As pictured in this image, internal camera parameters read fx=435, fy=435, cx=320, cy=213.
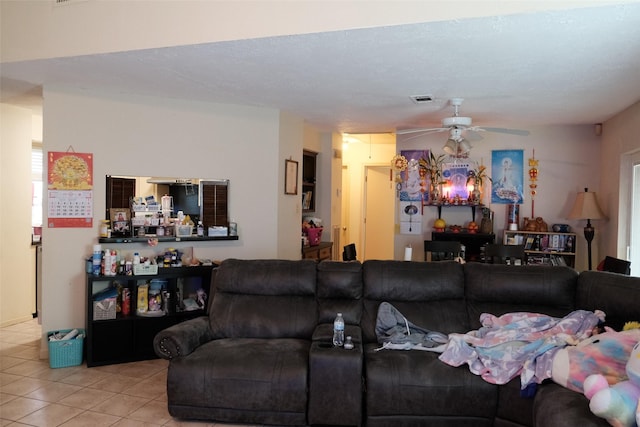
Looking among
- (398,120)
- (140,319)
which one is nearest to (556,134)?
(398,120)

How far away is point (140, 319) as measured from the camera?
153 inches

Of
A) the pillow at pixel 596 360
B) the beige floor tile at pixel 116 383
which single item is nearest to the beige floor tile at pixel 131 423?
the beige floor tile at pixel 116 383

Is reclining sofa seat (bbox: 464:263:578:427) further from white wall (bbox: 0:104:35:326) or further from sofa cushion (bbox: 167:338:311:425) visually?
white wall (bbox: 0:104:35:326)

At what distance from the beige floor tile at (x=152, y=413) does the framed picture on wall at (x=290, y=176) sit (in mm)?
2560

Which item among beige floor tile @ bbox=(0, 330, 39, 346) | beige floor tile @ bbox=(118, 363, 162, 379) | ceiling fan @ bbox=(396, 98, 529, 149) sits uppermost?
ceiling fan @ bbox=(396, 98, 529, 149)

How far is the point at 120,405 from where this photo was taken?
304 cm

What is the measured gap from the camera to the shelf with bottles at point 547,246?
5.11 meters

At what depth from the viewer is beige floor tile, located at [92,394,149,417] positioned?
2949mm

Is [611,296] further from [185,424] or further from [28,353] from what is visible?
[28,353]

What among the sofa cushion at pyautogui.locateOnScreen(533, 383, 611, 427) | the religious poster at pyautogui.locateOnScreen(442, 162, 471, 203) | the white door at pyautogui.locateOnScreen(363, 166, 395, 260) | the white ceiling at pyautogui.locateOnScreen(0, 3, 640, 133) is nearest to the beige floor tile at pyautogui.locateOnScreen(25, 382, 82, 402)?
the white ceiling at pyautogui.locateOnScreen(0, 3, 640, 133)

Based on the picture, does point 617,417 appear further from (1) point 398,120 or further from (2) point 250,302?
(1) point 398,120

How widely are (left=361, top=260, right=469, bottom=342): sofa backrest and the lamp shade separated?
7.89ft

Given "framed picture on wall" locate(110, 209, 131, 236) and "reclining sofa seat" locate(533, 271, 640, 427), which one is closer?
"reclining sofa seat" locate(533, 271, 640, 427)

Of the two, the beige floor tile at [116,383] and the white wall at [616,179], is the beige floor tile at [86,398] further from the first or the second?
the white wall at [616,179]
